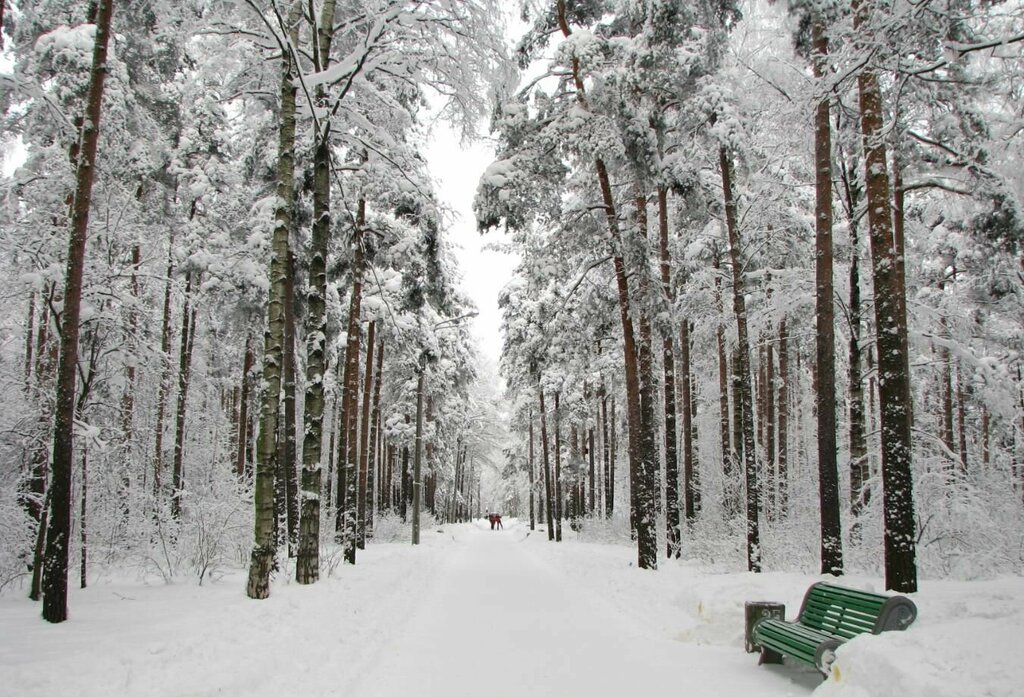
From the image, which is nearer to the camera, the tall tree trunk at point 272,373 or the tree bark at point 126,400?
the tall tree trunk at point 272,373

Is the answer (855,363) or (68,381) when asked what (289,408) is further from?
(855,363)

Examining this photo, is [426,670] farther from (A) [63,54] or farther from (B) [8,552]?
(A) [63,54]

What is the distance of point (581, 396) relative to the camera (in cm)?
2938

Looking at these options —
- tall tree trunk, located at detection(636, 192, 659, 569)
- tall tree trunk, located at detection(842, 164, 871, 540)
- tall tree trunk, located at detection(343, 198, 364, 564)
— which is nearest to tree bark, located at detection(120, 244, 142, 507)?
tall tree trunk, located at detection(343, 198, 364, 564)

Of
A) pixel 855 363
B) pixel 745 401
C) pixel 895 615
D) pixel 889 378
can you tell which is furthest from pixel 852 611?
pixel 855 363

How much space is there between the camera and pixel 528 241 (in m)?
18.4

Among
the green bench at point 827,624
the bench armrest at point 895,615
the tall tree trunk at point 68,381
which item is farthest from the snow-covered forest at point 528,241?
the bench armrest at point 895,615

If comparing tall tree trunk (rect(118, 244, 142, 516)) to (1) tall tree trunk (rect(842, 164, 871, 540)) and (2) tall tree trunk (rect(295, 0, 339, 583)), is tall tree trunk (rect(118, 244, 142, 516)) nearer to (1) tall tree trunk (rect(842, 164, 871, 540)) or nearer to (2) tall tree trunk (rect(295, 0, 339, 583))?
(2) tall tree trunk (rect(295, 0, 339, 583))

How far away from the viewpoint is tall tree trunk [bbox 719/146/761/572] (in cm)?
1212

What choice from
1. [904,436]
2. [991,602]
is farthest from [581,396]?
[991,602]

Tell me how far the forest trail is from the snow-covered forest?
236 millimetres

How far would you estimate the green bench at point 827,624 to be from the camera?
17.1 feet

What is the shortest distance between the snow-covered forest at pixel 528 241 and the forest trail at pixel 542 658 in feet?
0.77

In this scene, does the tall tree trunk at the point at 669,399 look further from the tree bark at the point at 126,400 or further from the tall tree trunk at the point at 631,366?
the tree bark at the point at 126,400
